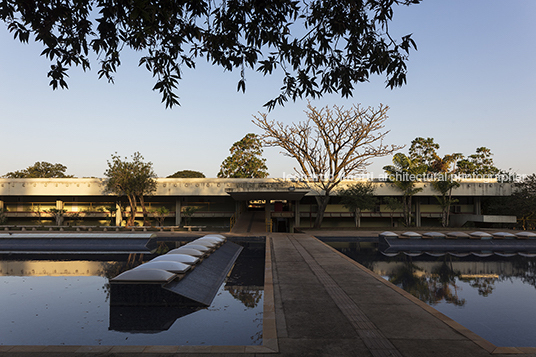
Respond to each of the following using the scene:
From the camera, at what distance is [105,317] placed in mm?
9117

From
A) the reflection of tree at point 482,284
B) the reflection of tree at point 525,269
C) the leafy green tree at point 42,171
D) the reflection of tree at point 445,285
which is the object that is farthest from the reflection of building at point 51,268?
the leafy green tree at point 42,171

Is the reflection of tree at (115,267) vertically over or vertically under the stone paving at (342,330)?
under

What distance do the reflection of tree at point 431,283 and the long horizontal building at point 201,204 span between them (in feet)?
83.2

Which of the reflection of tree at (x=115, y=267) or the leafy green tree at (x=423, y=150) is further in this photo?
the leafy green tree at (x=423, y=150)

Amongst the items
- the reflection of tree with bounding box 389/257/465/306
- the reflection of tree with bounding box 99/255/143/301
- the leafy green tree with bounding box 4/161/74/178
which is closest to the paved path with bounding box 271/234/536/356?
the reflection of tree with bounding box 389/257/465/306

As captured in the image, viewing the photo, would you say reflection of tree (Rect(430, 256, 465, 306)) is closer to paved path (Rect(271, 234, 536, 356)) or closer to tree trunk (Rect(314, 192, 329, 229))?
paved path (Rect(271, 234, 536, 356))

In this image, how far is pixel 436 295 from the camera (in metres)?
11.6

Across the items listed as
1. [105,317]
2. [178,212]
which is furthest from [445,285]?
[178,212]

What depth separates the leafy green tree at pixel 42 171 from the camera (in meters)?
78.8

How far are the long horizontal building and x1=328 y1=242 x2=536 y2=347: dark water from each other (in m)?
23.4

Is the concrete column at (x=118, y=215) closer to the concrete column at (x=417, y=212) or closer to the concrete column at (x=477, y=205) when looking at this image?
the concrete column at (x=417, y=212)

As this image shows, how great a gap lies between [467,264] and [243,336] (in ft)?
49.6

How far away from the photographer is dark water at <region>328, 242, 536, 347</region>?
28.2ft

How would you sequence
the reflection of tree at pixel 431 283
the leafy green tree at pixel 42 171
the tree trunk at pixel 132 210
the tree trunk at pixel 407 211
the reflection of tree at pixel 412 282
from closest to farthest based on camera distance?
the reflection of tree at pixel 431 283
the reflection of tree at pixel 412 282
the tree trunk at pixel 132 210
the tree trunk at pixel 407 211
the leafy green tree at pixel 42 171
